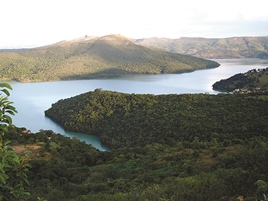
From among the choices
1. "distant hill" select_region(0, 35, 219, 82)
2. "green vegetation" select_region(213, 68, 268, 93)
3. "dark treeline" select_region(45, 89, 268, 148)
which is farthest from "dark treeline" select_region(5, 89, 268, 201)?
"distant hill" select_region(0, 35, 219, 82)

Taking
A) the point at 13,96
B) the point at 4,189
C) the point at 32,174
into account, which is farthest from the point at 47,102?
→ the point at 4,189

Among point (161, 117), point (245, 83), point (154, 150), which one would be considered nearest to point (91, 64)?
point (245, 83)

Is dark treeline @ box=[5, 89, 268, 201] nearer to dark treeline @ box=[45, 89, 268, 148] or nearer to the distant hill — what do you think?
dark treeline @ box=[45, 89, 268, 148]

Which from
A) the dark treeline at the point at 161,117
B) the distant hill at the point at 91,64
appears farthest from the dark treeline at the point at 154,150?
the distant hill at the point at 91,64

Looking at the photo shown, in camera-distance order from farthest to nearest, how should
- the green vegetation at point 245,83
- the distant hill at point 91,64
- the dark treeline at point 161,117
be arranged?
the distant hill at point 91,64
the green vegetation at point 245,83
the dark treeline at point 161,117

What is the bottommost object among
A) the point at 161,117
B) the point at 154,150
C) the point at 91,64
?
the point at 154,150

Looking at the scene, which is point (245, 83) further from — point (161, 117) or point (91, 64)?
point (91, 64)

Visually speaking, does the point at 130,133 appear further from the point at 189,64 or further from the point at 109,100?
the point at 189,64

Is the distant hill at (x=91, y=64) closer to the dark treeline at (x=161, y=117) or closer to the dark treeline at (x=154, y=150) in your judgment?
the dark treeline at (x=161, y=117)
